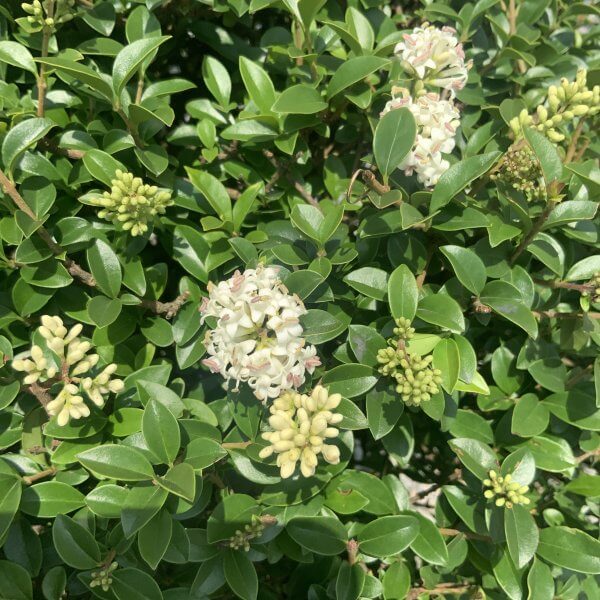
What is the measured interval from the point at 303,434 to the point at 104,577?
0.63 meters

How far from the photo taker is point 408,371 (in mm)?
1330

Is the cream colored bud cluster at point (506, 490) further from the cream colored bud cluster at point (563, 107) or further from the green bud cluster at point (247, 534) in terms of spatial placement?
the cream colored bud cluster at point (563, 107)

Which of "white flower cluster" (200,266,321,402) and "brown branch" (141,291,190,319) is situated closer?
"white flower cluster" (200,266,321,402)

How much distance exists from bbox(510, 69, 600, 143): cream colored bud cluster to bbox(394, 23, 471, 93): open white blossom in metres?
0.21

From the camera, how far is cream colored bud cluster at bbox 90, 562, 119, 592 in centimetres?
135

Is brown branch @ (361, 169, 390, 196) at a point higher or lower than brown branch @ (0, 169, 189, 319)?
higher

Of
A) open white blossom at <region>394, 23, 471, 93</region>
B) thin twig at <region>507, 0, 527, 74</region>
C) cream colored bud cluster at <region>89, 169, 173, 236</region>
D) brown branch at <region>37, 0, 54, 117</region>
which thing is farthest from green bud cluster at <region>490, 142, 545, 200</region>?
brown branch at <region>37, 0, 54, 117</region>

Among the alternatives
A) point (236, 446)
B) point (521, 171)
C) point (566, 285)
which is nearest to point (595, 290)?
point (566, 285)

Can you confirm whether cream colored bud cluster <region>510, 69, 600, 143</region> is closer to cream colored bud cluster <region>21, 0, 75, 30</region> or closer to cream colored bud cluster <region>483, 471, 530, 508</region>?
cream colored bud cluster <region>483, 471, 530, 508</region>

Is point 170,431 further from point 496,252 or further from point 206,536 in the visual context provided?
point 496,252

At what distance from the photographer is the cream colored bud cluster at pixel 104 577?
4.43 feet

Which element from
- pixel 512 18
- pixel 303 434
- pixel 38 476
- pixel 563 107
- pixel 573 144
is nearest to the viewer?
pixel 303 434

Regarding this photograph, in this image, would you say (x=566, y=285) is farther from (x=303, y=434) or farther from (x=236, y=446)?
(x=236, y=446)

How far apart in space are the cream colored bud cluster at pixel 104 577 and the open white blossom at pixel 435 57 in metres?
1.54
